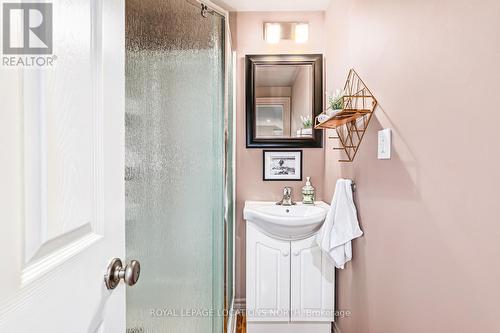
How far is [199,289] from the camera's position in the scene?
4.17 ft

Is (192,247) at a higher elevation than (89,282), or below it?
below

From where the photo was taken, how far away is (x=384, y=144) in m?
1.18

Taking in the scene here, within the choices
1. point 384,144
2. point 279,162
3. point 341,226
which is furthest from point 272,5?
point 341,226

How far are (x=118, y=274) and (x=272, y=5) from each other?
2.31 m

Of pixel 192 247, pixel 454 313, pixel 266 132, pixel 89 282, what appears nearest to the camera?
pixel 89 282

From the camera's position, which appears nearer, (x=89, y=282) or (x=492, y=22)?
(x=89, y=282)

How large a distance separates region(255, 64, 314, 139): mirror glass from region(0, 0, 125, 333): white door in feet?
5.79

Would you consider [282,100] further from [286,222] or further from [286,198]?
[286,222]

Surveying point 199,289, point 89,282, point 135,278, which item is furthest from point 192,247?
point 89,282

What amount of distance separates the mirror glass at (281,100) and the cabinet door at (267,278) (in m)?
0.87

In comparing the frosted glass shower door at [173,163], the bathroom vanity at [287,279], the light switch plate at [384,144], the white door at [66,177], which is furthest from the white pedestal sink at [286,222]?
the white door at [66,177]

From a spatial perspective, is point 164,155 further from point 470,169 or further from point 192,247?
point 470,169

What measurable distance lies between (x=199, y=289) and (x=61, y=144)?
1011mm

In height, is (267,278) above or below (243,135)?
below
